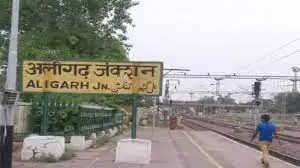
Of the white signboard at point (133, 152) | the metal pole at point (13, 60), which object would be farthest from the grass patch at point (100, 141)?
the metal pole at point (13, 60)

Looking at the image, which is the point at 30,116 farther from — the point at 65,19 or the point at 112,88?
the point at 65,19

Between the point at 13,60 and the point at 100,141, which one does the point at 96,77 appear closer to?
the point at 13,60

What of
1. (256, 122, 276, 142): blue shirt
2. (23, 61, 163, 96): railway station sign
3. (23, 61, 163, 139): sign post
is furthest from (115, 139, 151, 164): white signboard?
(256, 122, 276, 142): blue shirt

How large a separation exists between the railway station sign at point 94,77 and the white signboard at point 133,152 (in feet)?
5.30

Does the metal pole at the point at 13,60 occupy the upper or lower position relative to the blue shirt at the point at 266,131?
upper

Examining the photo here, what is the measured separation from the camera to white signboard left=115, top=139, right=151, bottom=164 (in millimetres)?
18625

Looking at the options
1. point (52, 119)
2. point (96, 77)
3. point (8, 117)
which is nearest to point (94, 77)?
point (96, 77)

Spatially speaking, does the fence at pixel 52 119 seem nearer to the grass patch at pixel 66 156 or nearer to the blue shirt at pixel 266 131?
the grass patch at pixel 66 156

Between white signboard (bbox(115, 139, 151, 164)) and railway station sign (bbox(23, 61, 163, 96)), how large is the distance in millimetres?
1614

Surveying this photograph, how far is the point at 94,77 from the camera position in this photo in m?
19.5

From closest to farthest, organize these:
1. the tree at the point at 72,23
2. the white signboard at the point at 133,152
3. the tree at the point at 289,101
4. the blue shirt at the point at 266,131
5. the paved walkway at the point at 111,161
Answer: the paved walkway at the point at 111,161 → the blue shirt at the point at 266,131 → the white signboard at the point at 133,152 → the tree at the point at 72,23 → the tree at the point at 289,101

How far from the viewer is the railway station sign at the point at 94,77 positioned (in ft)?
63.8

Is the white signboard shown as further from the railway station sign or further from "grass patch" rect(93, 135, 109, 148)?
"grass patch" rect(93, 135, 109, 148)

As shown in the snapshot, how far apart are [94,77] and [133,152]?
265 centimetres
